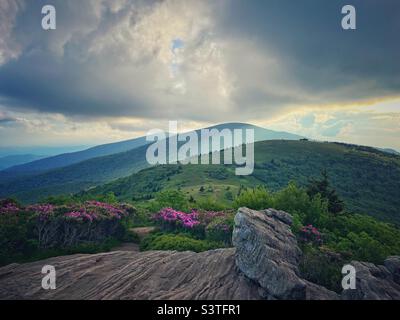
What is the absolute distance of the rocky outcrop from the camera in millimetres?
12516

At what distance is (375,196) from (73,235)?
4300 inches

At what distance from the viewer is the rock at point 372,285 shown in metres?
12.3

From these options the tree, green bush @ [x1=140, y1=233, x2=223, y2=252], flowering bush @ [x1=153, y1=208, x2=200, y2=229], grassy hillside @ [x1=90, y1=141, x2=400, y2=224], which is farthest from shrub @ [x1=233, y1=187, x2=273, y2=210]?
grassy hillside @ [x1=90, y1=141, x2=400, y2=224]

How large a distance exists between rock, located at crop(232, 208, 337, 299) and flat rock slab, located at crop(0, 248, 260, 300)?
2.59 feet

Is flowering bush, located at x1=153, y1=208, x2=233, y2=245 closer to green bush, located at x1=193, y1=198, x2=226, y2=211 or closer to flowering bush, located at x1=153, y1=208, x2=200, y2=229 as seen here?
flowering bush, located at x1=153, y1=208, x2=200, y2=229

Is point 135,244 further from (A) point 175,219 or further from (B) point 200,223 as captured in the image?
(B) point 200,223

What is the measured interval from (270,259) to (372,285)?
455 cm

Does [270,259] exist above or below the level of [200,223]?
above

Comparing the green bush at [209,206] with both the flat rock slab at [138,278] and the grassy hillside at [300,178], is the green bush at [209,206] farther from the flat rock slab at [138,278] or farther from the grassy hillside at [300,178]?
the grassy hillside at [300,178]

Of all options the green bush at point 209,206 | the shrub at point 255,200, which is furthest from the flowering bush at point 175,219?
the green bush at point 209,206

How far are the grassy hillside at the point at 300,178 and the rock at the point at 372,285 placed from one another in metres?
60.4

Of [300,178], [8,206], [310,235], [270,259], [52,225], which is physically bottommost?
[300,178]

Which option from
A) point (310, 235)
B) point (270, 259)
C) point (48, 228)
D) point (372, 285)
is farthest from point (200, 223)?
point (372, 285)

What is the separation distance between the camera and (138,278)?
47.2 ft
